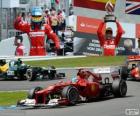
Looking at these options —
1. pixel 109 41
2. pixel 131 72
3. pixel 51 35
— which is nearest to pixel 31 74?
pixel 131 72

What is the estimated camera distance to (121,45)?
36.6m

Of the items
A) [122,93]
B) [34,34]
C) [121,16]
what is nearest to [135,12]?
[121,16]

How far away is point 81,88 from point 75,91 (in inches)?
22.6

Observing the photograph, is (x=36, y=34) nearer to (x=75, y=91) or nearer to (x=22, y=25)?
(x=22, y=25)

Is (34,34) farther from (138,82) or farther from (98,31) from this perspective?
(138,82)

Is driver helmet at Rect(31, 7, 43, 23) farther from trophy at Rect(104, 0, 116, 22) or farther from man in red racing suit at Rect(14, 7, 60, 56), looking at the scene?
trophy at Rect(104, 0, 116, 22)

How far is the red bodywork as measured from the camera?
15469 millimetres

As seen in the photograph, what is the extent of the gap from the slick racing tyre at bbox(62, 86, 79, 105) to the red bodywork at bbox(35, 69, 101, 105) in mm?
123

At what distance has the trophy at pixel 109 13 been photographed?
35.7 meters

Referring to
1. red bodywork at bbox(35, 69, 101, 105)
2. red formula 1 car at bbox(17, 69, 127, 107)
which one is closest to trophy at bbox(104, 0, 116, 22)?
red formula 1 car at bbox(17, 69, 127, 107)

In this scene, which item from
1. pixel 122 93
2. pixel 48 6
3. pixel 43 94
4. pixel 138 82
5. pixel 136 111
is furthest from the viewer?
pixel 48 6

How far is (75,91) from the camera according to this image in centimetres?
1581

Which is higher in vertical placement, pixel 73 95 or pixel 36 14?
pixel 36 14

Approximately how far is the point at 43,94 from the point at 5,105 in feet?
4.40
